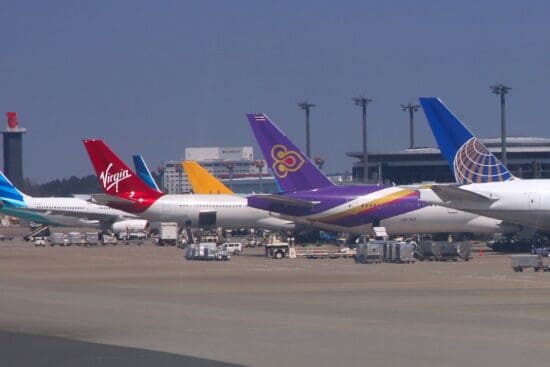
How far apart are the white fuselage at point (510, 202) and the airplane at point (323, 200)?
313 inches

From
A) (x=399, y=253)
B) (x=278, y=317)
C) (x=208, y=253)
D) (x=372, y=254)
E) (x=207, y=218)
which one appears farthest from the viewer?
(x=207, y=218)

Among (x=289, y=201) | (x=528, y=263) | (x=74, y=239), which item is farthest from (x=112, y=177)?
(x=528, y=263)

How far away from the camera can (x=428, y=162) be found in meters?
177

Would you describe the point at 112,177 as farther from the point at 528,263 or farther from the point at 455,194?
the point at 528,263

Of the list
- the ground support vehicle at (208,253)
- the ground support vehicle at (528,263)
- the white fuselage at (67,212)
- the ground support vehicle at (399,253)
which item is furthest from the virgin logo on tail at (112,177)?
the ground support vehicle at (528,263)

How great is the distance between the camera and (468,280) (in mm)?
47750

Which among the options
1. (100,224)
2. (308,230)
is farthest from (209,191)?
(308,230)

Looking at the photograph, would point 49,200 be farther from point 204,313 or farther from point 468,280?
point 204,313

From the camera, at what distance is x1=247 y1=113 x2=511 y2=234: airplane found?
78.1m

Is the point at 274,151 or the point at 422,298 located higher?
the point at 274,151

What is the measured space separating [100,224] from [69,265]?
5681 centimetres

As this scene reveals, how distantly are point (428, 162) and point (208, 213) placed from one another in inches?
3137

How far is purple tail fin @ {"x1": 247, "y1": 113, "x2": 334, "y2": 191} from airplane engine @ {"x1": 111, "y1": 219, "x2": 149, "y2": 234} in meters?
40.2

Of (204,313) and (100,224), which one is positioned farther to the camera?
(100,224)
